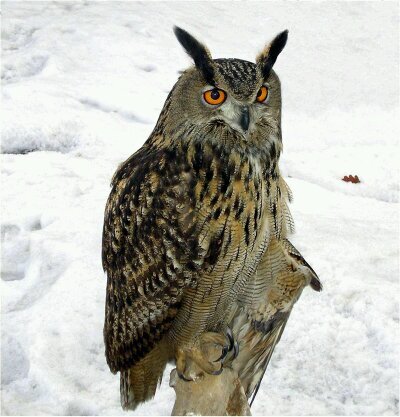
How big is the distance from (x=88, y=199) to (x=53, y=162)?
0.67 metres

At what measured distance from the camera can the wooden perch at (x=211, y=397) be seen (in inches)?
104

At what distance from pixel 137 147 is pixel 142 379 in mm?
3327

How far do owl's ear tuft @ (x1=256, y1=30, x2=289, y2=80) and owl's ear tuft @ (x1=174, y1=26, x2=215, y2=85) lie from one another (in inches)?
7.0

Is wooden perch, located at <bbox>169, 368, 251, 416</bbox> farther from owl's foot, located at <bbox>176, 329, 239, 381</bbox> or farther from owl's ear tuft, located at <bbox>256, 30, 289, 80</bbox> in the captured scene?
owl's ear tuft, located at <bbox>256, 30, 289, 80</bbox>

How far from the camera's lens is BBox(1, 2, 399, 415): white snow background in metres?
3.77

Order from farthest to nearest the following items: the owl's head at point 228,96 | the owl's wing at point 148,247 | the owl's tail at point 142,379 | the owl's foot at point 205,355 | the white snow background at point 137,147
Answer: the white snow background at point 137,147, the owl's tail at point 142,379, the owl's foot at point 205,355, the owl's wing at point 148,247, the owl's head at point 228,96

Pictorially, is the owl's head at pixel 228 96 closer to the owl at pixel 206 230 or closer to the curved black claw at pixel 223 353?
the owl at pixel 206 230

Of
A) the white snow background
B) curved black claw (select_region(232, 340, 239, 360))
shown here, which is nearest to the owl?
curved black claw (select_region(232, 340, 239, 360))

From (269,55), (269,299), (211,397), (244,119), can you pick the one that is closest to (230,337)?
(269,299)

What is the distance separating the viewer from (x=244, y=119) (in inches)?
95.8

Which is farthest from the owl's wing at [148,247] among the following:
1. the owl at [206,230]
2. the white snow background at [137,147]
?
the white snow background at [137,147]

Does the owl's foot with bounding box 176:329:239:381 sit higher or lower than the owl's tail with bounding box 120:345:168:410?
higher

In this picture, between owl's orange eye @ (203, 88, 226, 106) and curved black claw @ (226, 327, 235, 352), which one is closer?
owl's orange eye @ (203, 88, 226, 106)

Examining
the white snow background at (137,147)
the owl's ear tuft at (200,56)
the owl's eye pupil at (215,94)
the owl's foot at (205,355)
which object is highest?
the owl's ear tuft at (200,56)
